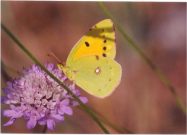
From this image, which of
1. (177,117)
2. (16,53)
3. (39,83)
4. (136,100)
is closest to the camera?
(39,83)

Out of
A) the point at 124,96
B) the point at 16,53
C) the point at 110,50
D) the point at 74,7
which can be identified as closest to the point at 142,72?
the point at 124,96

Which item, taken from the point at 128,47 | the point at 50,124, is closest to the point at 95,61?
the point at 50,124

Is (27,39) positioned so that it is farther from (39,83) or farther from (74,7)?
(39,83)

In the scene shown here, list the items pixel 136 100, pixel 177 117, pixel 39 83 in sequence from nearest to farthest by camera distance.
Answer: pixel 39 83 → pixel 136 100 → pixel 177 117

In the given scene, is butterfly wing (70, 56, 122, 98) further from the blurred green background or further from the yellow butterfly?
the blurred green background

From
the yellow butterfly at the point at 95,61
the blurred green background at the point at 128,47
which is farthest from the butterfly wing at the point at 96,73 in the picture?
the blurred green background at the point at 128,47

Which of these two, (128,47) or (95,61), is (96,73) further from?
(128,47)
